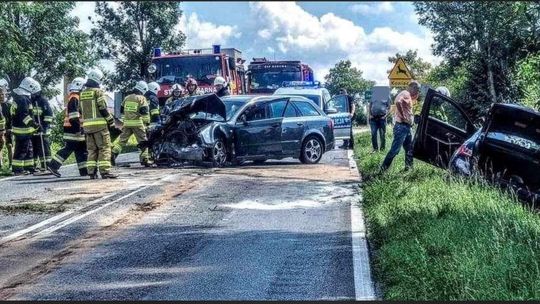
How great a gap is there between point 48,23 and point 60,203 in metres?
15.1

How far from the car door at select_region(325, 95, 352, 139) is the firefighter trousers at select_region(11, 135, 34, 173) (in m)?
8.62

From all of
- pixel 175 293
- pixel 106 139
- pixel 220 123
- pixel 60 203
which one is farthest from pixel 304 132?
pixel 175 293

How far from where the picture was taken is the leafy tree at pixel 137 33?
827 inches

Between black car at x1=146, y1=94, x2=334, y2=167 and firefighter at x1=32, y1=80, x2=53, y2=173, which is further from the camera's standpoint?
black car at x1=146, y1=94, x2=334, y2=167

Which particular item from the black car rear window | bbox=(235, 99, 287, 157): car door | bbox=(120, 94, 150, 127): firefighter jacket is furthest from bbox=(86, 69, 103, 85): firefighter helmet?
the black car rear window

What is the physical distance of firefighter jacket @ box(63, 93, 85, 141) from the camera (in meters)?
13.6

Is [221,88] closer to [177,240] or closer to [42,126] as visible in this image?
[42,126]

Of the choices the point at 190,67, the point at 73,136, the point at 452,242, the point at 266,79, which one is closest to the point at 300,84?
the point at 266,79

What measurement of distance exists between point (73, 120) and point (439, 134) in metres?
6.62

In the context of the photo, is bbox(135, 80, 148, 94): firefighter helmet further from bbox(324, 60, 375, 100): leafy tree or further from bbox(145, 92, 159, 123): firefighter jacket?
bbox(324, 60, 375, 100): leafy tree

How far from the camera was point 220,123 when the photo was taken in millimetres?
15656

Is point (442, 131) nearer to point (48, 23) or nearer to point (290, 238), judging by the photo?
point (290, 238)

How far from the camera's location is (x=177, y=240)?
7633 mm

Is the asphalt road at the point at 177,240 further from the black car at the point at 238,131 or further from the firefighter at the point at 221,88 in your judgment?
the firefighter at the point at 221,88
